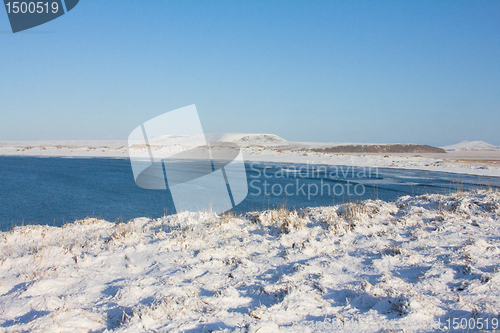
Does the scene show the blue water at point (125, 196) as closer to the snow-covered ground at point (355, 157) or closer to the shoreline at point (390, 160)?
the shoreline at point (390, 160)

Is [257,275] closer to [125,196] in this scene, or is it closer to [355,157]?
[125,196]

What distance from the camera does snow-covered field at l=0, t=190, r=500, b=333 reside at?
10.9 ft

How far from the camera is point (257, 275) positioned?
4590mm

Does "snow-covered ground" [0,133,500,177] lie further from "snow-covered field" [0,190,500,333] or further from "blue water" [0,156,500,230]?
"snow-covered field" [0,190,500,333]

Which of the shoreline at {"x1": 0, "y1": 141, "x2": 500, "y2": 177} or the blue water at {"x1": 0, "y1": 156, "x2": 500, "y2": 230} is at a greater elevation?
the blue water at {"x1": 0, "y1": 156, "x2": 500, "y2": 230}

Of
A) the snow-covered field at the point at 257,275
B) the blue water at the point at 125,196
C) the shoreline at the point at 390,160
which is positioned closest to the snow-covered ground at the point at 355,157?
the shoreline at the point at 390,160

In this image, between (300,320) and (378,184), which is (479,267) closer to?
(300,320)

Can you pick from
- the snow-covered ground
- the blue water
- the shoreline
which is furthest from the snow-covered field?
the snow-covered ground

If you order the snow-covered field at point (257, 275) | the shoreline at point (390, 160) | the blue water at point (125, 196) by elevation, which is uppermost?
the snow-covered field at point (257, 275)

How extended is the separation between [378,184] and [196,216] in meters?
12.7

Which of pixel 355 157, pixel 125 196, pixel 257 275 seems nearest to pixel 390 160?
pixel 355 157

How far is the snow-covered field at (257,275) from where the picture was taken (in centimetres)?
333

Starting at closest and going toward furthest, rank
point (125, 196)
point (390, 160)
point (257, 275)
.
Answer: point (257, 275)
point (125, 196)
point (390, 160)

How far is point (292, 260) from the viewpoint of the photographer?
517 cm
